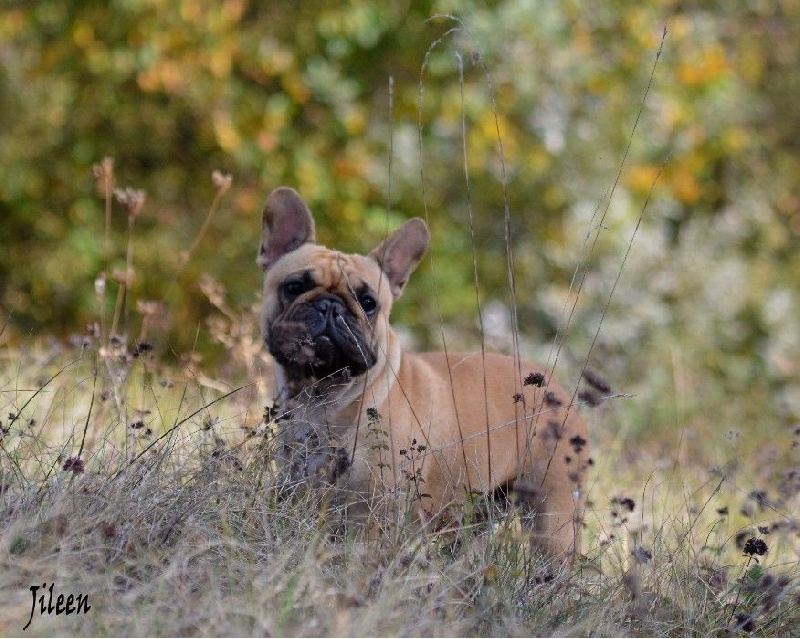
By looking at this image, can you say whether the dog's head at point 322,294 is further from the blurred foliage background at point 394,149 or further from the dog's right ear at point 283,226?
the blurred foliage background at point 394,149

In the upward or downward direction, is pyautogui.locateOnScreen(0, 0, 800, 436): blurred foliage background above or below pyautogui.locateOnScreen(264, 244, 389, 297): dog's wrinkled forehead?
above

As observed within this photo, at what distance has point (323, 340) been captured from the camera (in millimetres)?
4863

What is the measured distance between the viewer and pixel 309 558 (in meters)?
3.52

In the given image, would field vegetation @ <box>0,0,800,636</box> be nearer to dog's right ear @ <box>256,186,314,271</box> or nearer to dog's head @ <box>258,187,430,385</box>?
dog's right ear @ <box>256,186,314,271</box>

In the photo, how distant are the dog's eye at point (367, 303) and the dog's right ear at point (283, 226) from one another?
1.90ft

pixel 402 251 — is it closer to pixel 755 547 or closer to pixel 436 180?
pixel 755 547

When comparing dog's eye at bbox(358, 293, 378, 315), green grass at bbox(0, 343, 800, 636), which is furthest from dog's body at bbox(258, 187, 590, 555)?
green grass at bbox(0, 343, 800, 636)

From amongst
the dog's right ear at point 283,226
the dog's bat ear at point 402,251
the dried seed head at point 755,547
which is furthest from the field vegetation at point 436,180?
the dried seed head at point 755,547

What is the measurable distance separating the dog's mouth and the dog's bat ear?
0.59m

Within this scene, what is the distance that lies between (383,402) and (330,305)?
49cm

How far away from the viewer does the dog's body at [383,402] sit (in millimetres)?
4473

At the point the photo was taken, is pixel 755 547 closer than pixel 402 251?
Yes

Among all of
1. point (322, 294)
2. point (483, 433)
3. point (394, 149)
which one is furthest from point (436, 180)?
point (483, 433)

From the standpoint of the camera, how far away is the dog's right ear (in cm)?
557
